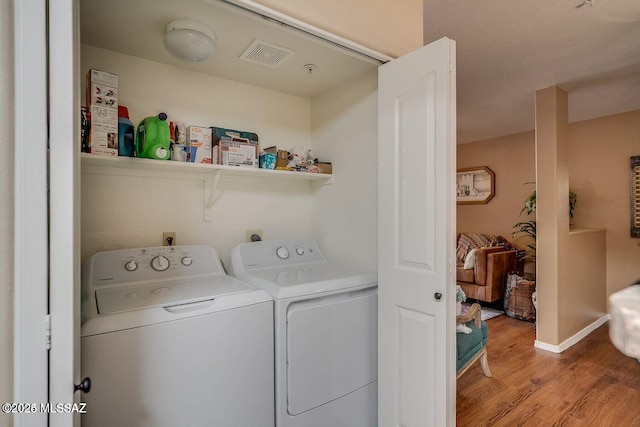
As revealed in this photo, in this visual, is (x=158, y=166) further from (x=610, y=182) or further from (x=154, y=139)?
(x=610, y=182)

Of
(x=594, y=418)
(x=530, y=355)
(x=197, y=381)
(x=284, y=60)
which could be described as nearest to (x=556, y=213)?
(x=530, y=355)

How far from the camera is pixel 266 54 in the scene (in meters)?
1.69

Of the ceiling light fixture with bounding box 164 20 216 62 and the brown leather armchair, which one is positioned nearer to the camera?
the ceiling light fixture with bounding box 164 20 216 62

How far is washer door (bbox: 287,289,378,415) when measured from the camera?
1433 mm

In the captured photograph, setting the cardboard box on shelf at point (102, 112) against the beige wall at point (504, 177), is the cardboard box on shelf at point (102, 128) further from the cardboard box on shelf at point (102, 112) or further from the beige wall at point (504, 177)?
the beige wall at point (504, 177)

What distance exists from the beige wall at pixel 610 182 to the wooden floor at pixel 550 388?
123 centimetres

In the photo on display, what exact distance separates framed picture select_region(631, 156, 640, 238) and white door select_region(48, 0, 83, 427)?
5037 mm

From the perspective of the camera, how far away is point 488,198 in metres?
5.04

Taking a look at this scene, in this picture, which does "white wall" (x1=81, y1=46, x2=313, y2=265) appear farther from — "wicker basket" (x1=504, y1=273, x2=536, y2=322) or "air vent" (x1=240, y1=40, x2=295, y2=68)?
"wicker basket" (x1=504, y1=273, x2=536, y2=322)

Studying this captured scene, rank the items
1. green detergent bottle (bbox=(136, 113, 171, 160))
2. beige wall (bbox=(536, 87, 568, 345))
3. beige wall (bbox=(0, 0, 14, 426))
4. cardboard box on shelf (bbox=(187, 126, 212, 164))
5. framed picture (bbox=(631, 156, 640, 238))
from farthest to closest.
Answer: framed picture (bbox=(631, 156, 640, 238)) < beige wall (bbox=(536, 87, 568, 345)) < cardboard box on shelf (bbox=(187, 126, 212, 164)) < green detergent bottle (bbox=(136, 113, 171, 160)) < beige wall (bbox=(0, 0, 14, 426))

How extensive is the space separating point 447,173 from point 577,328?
10.3ft

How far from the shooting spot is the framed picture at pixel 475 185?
504 centimetres

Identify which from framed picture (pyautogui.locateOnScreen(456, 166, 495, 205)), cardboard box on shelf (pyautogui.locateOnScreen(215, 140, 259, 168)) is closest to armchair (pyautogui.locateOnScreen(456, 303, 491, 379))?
cardboard box on shelf (pyautogui.locateOnScreen(215, 140, 259, 168))

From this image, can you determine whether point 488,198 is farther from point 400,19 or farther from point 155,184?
point 155,184
